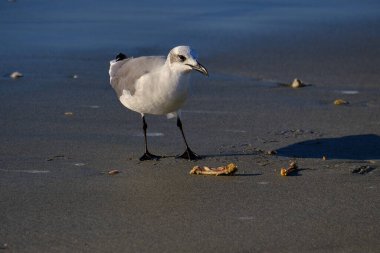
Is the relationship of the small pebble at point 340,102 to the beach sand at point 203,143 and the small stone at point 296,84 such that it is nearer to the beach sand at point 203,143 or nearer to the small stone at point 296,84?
the beach sand at point 203,143

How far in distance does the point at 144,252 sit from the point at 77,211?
0.85 m

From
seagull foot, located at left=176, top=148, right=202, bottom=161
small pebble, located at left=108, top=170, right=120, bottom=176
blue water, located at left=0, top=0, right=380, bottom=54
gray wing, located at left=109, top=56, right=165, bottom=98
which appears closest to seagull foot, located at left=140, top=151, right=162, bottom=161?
seagull foot, located at left=176, top=148, right=202, bottom=161

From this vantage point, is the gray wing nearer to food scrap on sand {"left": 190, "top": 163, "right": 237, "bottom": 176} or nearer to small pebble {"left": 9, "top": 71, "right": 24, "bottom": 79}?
food scrap on sand {"left": 190, "top": 163, "right": 237, "bottom": 176}

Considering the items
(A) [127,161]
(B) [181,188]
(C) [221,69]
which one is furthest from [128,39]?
(B) [181,188]

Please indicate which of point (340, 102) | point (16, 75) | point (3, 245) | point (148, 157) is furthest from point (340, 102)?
point (3, 245)

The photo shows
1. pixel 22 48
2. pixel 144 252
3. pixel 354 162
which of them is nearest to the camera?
pixel 144 252

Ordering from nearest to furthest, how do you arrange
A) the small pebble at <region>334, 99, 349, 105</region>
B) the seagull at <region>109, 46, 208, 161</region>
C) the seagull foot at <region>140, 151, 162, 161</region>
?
the seagull foot at <region>140, 151, 162, 161</region>, the seagull at <region>109, 46, 208, 161</region>, the small pebble at <region>334, 99, 349, 105</region>

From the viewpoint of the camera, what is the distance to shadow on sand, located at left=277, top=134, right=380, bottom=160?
6.93 meters

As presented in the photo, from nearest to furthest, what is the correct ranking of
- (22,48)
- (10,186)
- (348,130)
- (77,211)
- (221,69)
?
(77,211) < (10,186) < (348,130) < (221,69) < (22,48)

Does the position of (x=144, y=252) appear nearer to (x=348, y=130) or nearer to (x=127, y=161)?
(x=127, y=161)

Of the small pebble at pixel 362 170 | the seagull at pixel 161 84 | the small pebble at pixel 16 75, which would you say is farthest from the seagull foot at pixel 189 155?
the small pebble at pixel 16 75

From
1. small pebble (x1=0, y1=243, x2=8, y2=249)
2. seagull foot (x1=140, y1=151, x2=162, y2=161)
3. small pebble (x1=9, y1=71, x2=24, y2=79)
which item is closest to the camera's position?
small pebble (x1=0, y1=243, x2=8, y2=249)

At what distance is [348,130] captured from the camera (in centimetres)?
762

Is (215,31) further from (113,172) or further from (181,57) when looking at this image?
(113,172)
